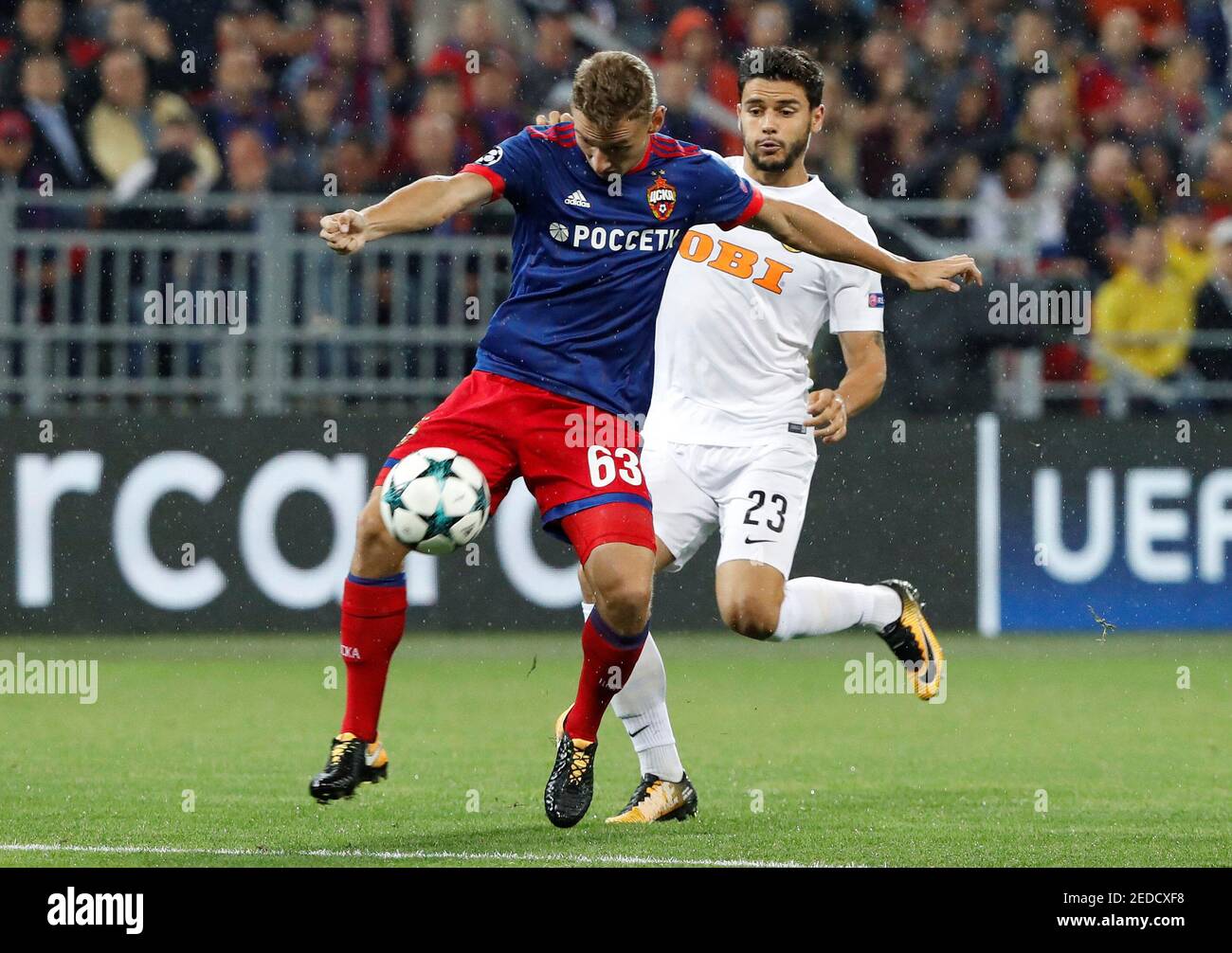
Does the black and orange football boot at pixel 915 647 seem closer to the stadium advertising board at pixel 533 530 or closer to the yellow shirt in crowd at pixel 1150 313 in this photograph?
the stadium advertising board at pixel 533 530

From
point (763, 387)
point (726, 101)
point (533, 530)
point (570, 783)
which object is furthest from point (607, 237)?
point (726, 101)

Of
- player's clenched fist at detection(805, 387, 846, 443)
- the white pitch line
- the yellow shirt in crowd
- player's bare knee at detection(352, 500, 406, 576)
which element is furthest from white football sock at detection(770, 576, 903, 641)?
the yellow shirt in crowd

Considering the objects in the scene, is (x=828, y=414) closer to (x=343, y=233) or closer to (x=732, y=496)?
(x=732, y=496)

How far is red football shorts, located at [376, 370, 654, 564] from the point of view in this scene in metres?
6.26

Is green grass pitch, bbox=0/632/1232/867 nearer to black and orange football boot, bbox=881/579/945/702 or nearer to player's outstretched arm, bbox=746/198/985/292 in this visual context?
black and orange football boot, bbox=881/579/945/702

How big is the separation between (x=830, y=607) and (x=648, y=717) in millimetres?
998

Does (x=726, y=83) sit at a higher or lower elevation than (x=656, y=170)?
higher

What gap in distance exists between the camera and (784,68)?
7.33 m

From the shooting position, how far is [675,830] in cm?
623

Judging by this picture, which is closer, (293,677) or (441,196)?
(441,196)

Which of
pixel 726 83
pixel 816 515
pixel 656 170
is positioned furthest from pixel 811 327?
pixel 726 83
